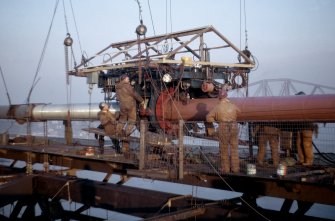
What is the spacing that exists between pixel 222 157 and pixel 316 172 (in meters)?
1.85

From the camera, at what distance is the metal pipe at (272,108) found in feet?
28.1

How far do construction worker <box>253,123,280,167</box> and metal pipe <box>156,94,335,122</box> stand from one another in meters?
0.47

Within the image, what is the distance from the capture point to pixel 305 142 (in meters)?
8.70

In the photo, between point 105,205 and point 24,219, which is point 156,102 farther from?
point 24,219

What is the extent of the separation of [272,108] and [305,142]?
3.71 feet

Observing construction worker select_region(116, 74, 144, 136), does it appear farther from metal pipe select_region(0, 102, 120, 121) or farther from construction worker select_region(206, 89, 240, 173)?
construction worker select_region(206, 89, 240, 173)

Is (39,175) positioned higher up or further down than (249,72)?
further down

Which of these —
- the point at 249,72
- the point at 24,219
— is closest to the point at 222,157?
the point at 249,72

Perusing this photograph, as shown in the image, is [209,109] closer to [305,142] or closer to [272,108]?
[272,108]

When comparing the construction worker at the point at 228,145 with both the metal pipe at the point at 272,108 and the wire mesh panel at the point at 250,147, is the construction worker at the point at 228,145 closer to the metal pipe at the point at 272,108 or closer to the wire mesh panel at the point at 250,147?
the wire mesh panel at the point at 250,147

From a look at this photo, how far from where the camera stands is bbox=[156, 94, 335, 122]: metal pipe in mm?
8557

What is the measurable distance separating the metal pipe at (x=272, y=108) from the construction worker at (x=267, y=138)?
18.5 inches

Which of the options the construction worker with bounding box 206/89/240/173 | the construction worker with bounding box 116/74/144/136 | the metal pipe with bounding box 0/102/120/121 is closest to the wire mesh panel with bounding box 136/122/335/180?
the construction worker with bounding box 206/89/240/173

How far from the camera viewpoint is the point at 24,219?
12570mm
